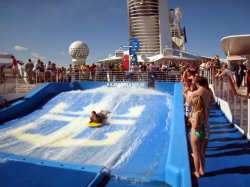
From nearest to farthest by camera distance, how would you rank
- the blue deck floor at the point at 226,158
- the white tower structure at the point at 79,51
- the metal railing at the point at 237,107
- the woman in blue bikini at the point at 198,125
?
the woman in blue bikini at the point at 198,125
the blue deck floor at the point at 226,158
the metal railing at the point at 237,107
the white tower structure at the point at 79,51

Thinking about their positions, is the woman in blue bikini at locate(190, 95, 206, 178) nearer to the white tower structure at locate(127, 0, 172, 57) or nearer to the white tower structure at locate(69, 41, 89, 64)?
the white tower structure at locate(127, 0, 172, 57)

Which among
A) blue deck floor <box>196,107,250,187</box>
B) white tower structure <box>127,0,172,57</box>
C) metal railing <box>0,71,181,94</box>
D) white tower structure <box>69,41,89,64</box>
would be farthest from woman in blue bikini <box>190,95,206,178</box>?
white tower structure <box>69,41,89,64</box>

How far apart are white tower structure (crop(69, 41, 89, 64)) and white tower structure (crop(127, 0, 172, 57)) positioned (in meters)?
13.4

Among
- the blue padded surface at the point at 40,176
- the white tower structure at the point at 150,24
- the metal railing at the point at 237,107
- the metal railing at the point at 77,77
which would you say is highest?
the white tower structure at the point at 150,24

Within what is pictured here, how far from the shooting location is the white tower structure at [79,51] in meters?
62.6

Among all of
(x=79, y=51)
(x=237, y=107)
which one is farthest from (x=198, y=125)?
(x=79, y=51)

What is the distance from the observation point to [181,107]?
877cm

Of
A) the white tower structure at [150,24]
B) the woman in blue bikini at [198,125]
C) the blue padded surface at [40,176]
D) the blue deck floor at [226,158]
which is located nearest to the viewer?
the woman in blue bikini at [198,125]

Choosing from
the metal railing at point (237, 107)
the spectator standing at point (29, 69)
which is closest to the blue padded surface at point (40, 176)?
the metal railing at point (237, 107)

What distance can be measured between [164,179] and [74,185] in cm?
175

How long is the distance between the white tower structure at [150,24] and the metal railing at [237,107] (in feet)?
146

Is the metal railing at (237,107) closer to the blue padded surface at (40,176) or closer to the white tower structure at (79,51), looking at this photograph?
the blue padded surface at (40,176)

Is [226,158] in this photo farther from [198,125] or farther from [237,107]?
[237,107]

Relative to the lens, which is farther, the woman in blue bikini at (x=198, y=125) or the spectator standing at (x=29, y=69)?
the spectator standing at (x=29, y=69)
